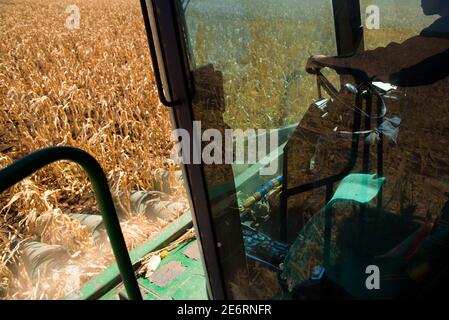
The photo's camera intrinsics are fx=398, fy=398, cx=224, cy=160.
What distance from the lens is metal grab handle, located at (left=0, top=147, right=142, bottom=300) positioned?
0.99m

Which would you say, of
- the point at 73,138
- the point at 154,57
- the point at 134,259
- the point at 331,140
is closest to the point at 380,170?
the point at 331,140

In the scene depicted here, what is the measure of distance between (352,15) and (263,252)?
0.92 m

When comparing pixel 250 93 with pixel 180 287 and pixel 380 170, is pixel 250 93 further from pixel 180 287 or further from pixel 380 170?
pixel 180 287

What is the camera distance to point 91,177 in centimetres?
119

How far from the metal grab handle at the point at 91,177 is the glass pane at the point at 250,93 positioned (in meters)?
0.34

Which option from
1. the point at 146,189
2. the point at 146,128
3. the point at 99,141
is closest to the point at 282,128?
the point at 146,189

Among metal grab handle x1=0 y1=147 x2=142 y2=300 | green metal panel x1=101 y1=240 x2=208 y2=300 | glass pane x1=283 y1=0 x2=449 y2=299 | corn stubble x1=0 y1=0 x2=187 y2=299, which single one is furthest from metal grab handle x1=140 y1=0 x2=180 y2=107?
corn stubble x1=0 y1=0 x2=187 y2=299

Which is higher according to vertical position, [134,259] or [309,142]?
[309,142]

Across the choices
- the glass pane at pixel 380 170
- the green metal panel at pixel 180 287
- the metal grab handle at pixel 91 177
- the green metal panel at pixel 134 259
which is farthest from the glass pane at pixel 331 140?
the green metal panel at pixel 134 259

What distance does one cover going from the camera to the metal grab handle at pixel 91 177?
0.99 meters

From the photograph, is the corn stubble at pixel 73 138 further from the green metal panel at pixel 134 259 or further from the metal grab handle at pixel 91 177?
the metal grab handle at pixel 91 177

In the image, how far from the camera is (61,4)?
16156 mm

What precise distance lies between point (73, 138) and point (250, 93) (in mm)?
3832

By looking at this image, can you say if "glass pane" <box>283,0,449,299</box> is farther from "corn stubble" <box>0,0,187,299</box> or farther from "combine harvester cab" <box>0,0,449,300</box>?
"corn stubble" <box>0,0,187,299</box>
